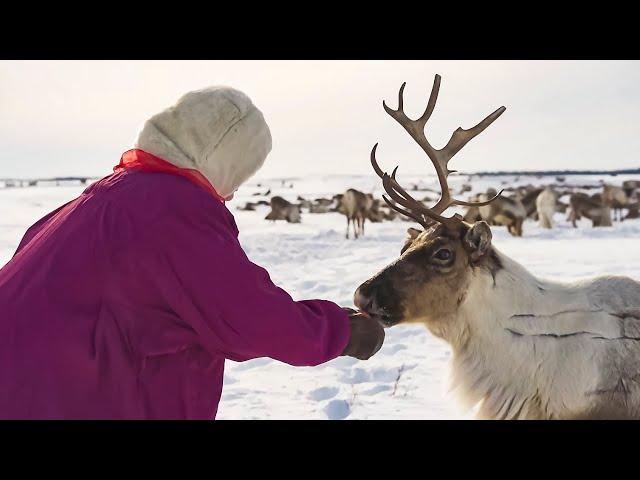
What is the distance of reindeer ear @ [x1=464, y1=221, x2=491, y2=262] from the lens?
2799 mm

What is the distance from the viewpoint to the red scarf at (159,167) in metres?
1.79

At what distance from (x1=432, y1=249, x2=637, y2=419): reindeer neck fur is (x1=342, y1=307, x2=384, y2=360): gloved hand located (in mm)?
901

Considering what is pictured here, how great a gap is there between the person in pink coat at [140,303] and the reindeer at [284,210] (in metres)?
21.4

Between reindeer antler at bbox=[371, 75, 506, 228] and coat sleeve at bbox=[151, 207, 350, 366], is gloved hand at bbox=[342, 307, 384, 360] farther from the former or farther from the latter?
reindeer antler at bbox=[371, 75, 506, 228]

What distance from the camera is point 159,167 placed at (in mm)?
1799

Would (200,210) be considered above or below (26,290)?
above

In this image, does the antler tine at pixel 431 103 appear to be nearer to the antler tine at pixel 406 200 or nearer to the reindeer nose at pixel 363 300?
the antler tine at pixel 406 200

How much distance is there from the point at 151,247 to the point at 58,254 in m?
0.25

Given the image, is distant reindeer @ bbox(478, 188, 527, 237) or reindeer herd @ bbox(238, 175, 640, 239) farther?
reindeer herd @ bbox(238, 175, 640, 239)

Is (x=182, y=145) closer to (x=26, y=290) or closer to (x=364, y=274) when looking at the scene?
(x=26, y=290)

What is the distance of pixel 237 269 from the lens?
168 cm

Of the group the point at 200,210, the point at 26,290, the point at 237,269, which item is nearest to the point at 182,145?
the point at 200,210

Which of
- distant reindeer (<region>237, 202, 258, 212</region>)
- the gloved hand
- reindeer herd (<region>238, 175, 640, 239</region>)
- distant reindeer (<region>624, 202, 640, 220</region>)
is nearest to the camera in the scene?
the gloved hand

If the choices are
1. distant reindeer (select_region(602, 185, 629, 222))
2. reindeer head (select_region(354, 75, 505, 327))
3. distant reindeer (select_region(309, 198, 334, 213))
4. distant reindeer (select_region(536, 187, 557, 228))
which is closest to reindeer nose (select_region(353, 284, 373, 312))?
reindeer head (select_region(354, 75, 505, 327))
